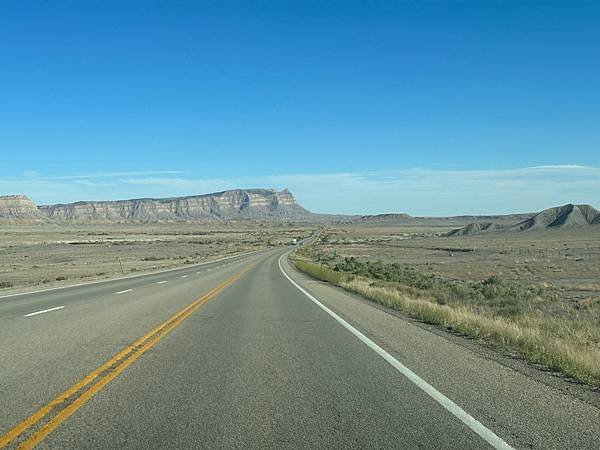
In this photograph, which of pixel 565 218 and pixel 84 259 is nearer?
pixel 84 259

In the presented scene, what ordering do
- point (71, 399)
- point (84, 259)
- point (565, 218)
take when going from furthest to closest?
point (565, 218)
point (84, 259)
point (71, 399)

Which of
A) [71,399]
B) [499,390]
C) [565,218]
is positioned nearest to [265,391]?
[71,399]

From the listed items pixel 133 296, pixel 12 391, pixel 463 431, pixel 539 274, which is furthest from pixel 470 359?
pixel 539 274

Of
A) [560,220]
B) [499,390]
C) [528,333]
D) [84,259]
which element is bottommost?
[84,259]

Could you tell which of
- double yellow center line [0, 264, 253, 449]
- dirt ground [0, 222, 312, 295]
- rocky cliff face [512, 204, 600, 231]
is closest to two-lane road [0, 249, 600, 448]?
double yellow center line [0, 264, 253, 449]

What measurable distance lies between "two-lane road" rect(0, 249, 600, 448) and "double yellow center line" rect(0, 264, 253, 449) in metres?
0.02

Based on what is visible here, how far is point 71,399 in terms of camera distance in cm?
710

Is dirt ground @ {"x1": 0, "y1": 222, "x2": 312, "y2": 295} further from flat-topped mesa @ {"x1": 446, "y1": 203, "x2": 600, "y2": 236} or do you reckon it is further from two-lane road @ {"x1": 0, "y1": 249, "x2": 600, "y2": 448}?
flat-topped mesa @ {"x1": 446, "y1": 203, "x2": 600, "y2": 236}

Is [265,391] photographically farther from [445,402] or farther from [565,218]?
[565,218]

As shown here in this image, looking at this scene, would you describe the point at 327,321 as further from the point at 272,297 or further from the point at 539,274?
the point at 539,274

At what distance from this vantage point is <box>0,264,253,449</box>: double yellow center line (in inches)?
227

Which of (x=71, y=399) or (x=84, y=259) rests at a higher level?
(x=71, y=399)

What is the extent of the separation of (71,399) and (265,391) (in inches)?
85.4

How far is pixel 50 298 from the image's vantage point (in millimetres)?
22812
